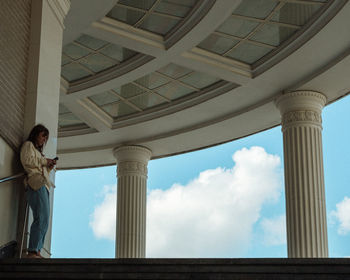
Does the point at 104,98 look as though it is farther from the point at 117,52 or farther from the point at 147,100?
the point at 117,52

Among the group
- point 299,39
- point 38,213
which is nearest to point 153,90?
point 299,39

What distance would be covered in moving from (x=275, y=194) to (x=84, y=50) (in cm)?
2165

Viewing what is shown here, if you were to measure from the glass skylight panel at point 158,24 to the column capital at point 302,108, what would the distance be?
4067 mm

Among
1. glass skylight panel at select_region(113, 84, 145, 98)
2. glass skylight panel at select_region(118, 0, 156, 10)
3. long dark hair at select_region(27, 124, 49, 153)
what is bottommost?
long dark hair at select_region(27, 124, 49, 153)

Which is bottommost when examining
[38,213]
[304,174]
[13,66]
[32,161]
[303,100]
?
[38,213]

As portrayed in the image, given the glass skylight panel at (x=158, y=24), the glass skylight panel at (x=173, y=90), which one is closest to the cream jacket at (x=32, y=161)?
the glass skylight panel at (x=158, y=24)

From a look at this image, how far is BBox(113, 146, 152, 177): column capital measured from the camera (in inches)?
1019

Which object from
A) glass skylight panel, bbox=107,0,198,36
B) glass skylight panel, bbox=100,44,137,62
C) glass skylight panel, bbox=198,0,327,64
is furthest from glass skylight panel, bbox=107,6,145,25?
glass skylight panel, bbox=198,0,327,64

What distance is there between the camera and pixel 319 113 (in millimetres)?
20859

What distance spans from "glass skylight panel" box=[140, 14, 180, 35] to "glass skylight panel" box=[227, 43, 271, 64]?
6.87 ft

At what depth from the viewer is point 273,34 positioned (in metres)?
19.2

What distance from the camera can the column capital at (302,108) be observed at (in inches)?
810

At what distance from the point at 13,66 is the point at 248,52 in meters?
8.73

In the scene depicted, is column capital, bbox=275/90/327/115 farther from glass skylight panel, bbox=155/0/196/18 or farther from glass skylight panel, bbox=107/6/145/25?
glass skylight panel, bbox=107/6/145/25
